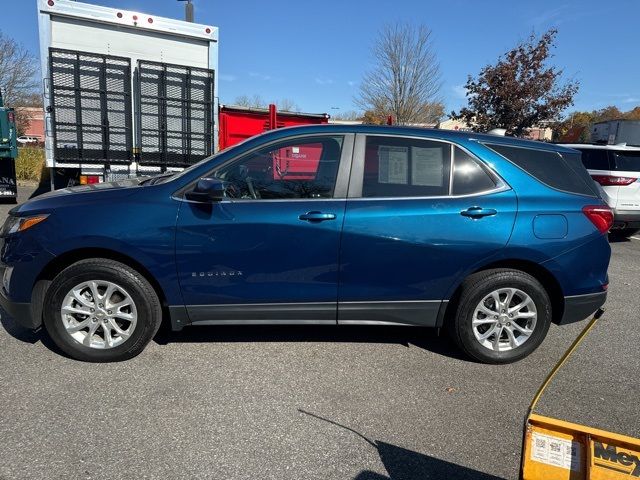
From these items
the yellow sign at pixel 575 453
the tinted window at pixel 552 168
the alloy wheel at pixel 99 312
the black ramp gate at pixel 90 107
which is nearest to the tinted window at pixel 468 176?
the tinted window at pixel 552 168

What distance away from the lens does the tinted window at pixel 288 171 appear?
358 cm

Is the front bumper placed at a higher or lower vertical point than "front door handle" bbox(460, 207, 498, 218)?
lower

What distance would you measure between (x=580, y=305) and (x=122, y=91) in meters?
6.89

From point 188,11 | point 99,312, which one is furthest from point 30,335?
point 188,11

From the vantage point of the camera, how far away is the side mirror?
3.34 meters

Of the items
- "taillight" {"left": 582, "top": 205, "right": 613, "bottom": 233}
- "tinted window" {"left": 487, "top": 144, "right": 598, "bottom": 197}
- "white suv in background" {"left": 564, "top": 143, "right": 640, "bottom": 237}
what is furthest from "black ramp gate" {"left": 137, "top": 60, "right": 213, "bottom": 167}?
"white suv in background" {"left": 564, "top": 143, "right": 640, "bottom": 237}

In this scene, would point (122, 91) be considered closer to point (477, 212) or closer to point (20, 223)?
point (20, 223)

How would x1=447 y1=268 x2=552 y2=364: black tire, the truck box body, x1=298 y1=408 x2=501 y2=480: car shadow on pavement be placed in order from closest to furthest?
x1=298 y1=408 x2=501 y2=480: car shadow on pavement → x1=447 y1=268 x2=552 y2=364: black tire → the truck box body

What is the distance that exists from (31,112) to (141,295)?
150 ft

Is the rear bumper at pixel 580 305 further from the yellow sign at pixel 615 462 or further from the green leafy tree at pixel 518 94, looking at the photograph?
the green leafy tree at pixel 518 94

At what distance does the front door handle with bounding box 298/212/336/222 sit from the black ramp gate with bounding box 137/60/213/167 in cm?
520

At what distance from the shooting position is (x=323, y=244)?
3.50 metres

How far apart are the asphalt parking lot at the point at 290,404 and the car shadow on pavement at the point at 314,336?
0.06 ft

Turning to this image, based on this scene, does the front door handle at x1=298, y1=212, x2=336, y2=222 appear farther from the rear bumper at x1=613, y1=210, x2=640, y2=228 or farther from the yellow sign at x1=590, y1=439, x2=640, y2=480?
the rear bumper at x1=613, y1=210, x2=640, y2=228
